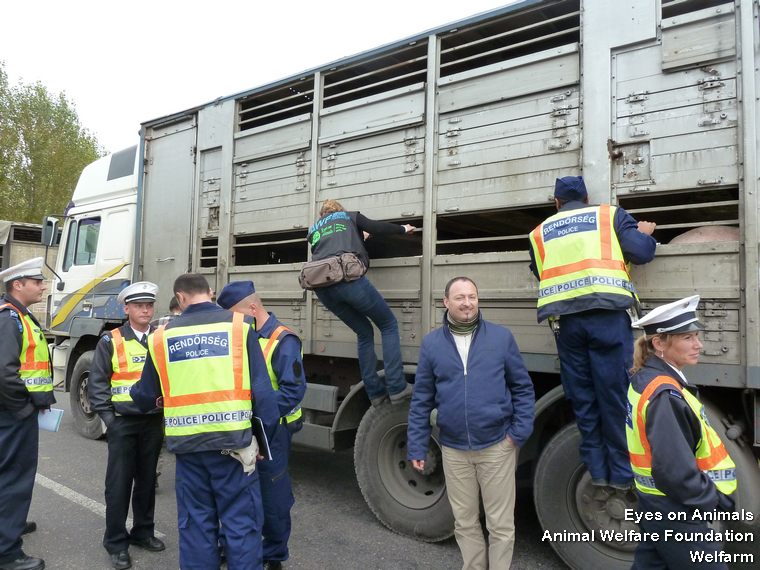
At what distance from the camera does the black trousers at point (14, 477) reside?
3.23m

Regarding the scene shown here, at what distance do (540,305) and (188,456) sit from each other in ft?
6.53

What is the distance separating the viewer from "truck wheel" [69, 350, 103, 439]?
6.15 m

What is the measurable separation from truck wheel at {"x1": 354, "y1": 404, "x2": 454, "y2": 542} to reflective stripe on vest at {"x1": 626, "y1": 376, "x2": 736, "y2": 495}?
69.0 inches

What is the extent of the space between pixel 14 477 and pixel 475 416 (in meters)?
2.84

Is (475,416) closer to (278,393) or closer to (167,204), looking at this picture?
(278,393)

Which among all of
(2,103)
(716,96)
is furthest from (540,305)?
(2,103)

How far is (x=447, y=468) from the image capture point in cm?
288

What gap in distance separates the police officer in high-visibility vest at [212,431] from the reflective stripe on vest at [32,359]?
1338mm

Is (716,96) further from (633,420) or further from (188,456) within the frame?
(188,456)

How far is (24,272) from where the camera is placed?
3516mm

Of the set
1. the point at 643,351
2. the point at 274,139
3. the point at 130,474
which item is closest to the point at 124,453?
the point at 130,474

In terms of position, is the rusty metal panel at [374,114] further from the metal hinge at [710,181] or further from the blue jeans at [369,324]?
the metal hinge at [710,181]

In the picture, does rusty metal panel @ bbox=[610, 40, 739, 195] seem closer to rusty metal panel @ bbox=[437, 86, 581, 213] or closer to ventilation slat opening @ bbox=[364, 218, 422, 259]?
rusty metal panel @ bbox=[437, 86, 581, 213]

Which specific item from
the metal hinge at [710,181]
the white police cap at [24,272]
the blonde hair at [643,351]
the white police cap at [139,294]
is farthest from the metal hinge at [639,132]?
the white police cap at [24,272]
